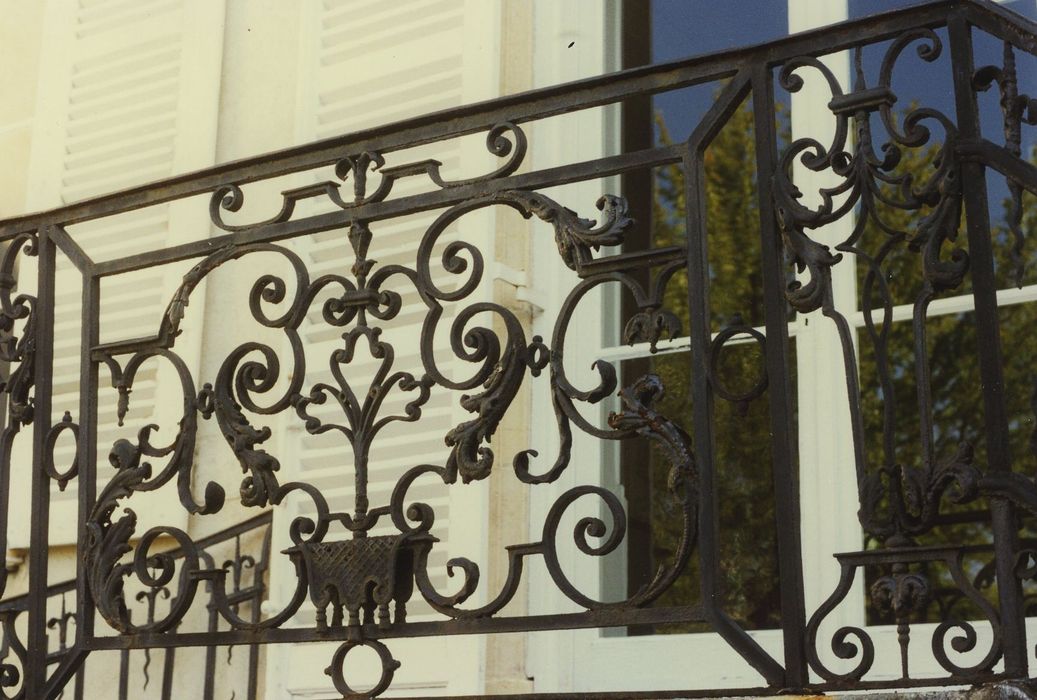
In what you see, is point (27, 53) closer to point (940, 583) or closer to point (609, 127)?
point (609, 127)

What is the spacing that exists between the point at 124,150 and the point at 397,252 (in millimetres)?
1390

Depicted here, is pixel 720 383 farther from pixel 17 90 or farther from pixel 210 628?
pixel 17 90

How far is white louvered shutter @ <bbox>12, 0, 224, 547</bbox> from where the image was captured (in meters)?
4.93

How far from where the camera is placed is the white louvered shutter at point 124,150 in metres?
4.93

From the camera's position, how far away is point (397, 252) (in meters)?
4.34

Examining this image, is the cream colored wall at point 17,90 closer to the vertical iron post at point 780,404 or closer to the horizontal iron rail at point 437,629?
the horizontal iron rail at point 437,629

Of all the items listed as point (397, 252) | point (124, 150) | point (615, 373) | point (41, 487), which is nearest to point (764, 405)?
point (397, 252)

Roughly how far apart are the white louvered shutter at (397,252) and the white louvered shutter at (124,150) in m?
0.51

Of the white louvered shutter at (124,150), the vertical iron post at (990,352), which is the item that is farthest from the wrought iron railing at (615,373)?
the white louvered shutter at (124,150)

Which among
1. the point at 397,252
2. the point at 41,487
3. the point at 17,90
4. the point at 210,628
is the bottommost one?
the point at 210,628

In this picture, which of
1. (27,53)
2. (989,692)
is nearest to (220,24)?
(27,53)

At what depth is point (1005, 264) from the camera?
3.89 metres

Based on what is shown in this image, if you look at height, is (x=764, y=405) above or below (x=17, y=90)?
below

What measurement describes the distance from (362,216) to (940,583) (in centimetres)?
192
